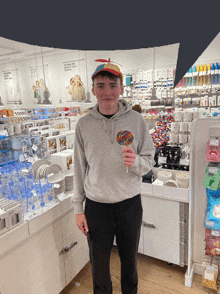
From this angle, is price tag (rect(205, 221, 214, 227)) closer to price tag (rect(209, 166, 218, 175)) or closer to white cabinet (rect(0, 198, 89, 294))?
price tag (rect(209, 166, 218, 175))

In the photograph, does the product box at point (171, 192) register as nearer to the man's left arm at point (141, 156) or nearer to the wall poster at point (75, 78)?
the man's left arm at point (141, 156)

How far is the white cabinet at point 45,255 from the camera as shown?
1.50 m

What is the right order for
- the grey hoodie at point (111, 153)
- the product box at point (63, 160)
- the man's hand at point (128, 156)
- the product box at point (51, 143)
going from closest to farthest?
the man's hand at point (128, 156) → the grey hoodie at point (111, 153) → the product box at point (63, 160) → the product box at point (51, 143)

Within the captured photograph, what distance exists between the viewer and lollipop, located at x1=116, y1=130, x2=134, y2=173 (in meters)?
1.20

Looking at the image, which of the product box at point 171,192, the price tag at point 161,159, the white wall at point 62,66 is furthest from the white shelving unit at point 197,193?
Answer: the white wall at point 62,66

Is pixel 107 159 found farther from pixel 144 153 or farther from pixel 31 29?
pixel 31 29

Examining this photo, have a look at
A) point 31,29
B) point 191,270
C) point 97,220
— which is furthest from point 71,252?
point 31,29

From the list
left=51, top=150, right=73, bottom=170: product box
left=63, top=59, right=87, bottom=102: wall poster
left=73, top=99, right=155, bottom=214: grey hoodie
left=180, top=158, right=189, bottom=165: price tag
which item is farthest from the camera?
left=63, top=59, right=87, bottom=102: wall poster

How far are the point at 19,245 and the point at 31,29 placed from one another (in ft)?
5.03

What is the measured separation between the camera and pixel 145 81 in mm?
6145

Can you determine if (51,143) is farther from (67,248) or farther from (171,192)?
(171,192)

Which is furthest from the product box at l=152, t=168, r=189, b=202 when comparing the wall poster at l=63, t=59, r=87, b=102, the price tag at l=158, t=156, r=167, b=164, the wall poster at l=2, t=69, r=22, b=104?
the wall poster at l=2, t=69, r=22, b=104

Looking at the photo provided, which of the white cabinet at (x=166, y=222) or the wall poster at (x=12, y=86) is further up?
the wall poster at (x=12, y=86)

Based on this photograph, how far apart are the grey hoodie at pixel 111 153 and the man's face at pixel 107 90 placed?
94mm
